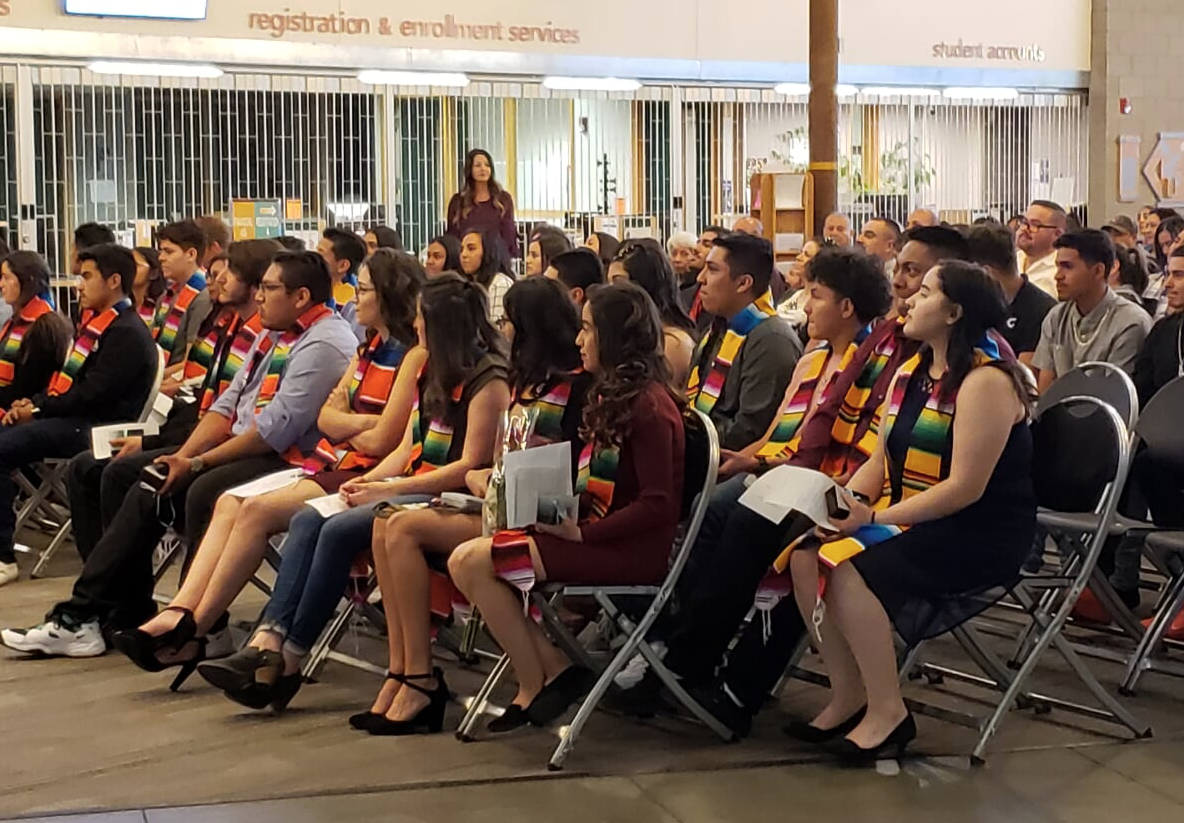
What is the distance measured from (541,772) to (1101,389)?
6.34 feet

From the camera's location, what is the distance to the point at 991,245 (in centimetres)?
591

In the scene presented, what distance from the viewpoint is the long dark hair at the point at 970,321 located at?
397 centimetres

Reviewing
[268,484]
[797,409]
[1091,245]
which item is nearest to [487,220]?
[1091,245]

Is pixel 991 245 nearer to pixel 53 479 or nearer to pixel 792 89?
pixel 53 479

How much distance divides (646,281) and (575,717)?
67.3 inches

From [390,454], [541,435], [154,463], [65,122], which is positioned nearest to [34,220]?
[65,122]

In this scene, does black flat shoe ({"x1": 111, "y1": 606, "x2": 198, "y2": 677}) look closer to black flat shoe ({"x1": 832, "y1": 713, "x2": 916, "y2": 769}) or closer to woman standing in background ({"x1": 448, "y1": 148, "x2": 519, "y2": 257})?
black flat shoe ({"x1": 832, "y1": 713, "x2": 916, "y2": 769})

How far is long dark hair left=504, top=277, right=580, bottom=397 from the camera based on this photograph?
14.5 ft

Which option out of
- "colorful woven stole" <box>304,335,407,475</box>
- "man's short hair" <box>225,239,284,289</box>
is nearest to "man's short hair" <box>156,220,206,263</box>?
"man's short hair" <box>225,239,284,289</box>

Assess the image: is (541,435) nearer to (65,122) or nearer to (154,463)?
(154,463)

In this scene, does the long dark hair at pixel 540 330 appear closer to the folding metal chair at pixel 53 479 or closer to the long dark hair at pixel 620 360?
the long dark hair at pixel 620 360

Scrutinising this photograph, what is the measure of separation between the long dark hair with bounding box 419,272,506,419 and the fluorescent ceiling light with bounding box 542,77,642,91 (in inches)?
295

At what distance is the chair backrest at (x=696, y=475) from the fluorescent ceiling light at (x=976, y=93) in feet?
32.1

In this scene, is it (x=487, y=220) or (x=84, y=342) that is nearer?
(x=84, y=342)
